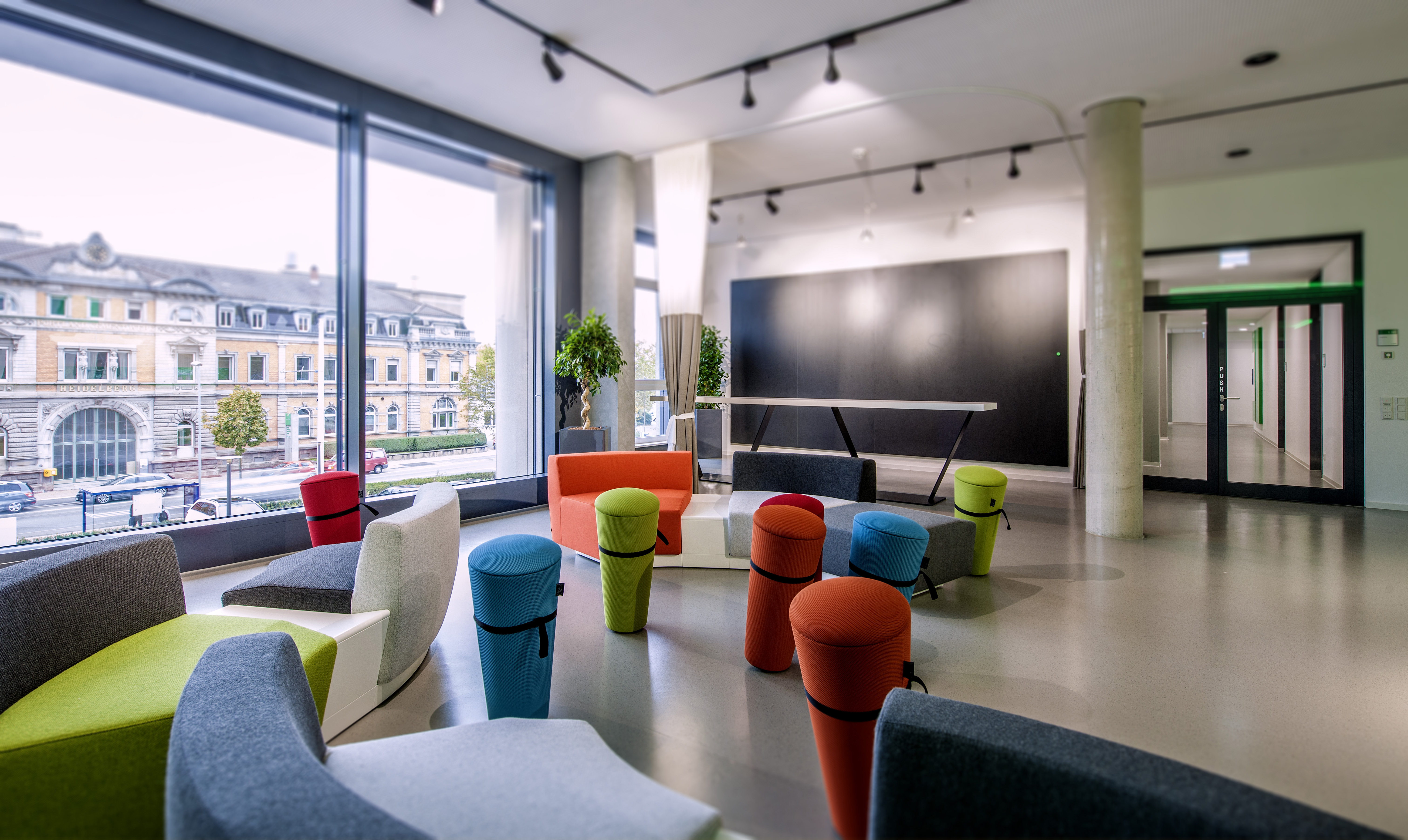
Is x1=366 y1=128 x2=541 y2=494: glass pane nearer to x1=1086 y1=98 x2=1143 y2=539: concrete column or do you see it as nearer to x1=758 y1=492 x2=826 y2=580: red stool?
x1=758 y1=492 x2=826 y2=580: red stool

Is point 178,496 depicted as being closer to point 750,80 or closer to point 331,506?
point 331,506

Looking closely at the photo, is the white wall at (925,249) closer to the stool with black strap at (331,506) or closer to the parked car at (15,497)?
the stool with black strap at (331,506)

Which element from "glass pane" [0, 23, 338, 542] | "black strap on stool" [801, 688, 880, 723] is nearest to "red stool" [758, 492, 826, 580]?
"black strap on stool" [801, 688, 880, 723]

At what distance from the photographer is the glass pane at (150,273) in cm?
393

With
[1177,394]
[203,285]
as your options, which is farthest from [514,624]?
[1177,394]

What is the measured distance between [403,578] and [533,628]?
1.93 feet

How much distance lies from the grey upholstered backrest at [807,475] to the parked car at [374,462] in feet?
9.96

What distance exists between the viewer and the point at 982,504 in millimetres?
4086

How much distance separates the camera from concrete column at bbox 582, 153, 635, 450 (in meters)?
6.83

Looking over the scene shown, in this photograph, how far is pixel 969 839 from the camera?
3.00ft

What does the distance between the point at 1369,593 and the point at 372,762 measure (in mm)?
5259

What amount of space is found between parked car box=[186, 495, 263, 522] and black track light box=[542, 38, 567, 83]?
386 centimetres

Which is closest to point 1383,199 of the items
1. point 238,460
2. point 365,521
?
point 365,521

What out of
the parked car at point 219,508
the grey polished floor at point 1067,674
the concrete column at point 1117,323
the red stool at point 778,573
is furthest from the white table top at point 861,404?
the parked car at point 219,508
